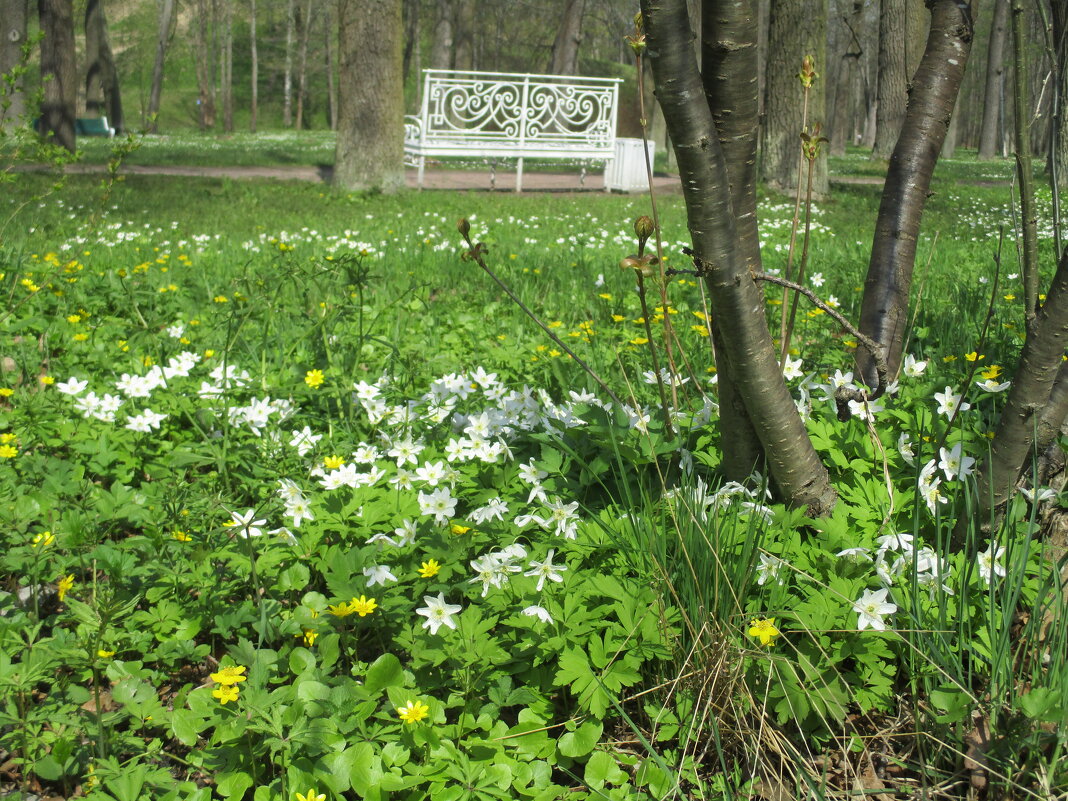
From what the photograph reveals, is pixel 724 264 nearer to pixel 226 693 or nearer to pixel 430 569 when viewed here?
pixel 430 569

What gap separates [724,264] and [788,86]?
9.82 metres

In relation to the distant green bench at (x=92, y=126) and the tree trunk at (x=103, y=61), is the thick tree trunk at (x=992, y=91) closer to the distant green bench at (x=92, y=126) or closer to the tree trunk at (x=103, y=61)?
the tree trunk at (x=103, y=61)

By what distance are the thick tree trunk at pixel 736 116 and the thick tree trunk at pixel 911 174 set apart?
24.4 inches

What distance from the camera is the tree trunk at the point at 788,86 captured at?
32.8 feet

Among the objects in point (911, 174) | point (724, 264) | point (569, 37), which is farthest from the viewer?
point (569, 37)

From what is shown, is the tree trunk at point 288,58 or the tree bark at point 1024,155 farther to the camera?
the tree trunk at point 288,58

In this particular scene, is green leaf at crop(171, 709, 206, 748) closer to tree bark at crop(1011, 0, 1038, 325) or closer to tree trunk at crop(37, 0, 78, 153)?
tree bark at crop(1011, 0, 1038, 325)

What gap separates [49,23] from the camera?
1348cm

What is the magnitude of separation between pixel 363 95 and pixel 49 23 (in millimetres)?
7324

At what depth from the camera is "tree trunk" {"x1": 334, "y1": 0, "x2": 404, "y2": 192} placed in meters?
9.26

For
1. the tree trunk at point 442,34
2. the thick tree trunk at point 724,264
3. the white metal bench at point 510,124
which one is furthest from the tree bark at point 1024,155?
the tree trunk at point 442,34

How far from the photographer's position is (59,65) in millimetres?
13742

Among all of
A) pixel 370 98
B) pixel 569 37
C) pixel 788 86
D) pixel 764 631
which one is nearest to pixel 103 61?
pixel 569 37

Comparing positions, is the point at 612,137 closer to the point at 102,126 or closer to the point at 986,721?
the point at 986,721
